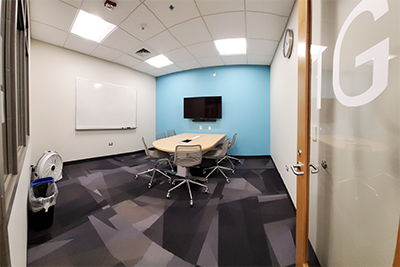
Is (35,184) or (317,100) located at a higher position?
(317,100)

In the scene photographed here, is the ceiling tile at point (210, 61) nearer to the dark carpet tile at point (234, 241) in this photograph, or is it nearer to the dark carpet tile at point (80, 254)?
the dark carpet tile at point (234, 241)

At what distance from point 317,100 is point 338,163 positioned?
0.51 meters

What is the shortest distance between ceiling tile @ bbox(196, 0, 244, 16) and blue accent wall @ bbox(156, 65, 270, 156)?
7.10 ft

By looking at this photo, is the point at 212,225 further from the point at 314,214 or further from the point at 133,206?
the point at 133,206

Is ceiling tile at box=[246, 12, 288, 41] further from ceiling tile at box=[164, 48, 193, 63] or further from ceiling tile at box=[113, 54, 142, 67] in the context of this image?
ceiling tile at box=[113, 54, 142, 67]

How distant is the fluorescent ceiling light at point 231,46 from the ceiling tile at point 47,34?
305cm

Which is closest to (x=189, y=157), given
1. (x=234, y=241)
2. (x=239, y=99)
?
(x=234, y=241)

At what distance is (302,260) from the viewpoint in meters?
0.91

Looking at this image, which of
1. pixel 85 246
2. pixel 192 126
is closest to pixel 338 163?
pixel 85 246

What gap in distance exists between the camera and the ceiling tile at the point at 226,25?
2107 mm

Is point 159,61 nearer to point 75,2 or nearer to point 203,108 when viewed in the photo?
point 203,108

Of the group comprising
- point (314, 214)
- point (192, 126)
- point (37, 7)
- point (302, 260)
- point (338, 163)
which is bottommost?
point (302, 260)

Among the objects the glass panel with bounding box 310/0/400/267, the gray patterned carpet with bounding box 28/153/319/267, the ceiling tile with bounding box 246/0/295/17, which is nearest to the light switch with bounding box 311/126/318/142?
the glass panel with bounding box 310/0/400/267

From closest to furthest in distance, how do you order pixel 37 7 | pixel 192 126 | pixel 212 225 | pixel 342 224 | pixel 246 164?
pixel 342 224 < pixel 212 225 < pixel 37 7 < pixel 246 164 < pixel 192 126
